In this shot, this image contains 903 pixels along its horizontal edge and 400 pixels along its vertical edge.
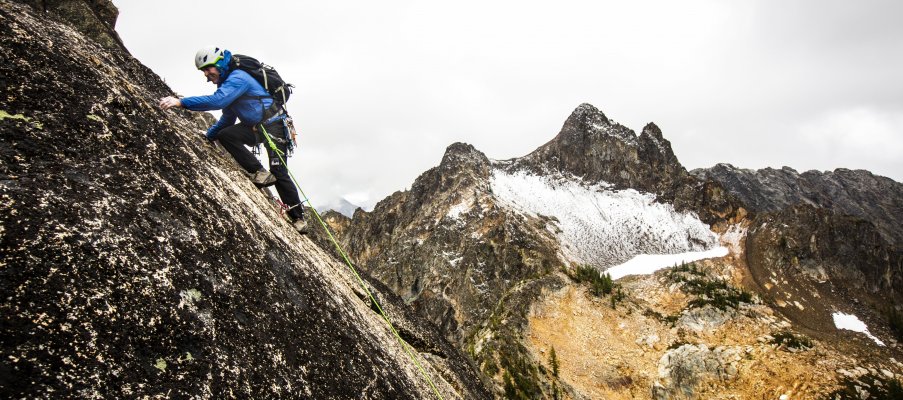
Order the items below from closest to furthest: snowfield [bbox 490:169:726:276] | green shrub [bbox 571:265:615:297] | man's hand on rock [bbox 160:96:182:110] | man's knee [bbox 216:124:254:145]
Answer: man's hand on rock [bbox 160:96:182:110] → man's knee [bbox 216:124:254:145] → green shrub [bbox 571:265:615:297] → snowfield [bbox 490:169:726:276]

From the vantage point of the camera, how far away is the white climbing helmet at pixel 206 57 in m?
8.36

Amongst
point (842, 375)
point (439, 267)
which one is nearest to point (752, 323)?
point (842, 375)

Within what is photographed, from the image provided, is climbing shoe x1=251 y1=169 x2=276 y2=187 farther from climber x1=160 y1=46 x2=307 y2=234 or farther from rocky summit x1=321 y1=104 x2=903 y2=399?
rocky summit x1=321 y1=104 x2=903 y2=399

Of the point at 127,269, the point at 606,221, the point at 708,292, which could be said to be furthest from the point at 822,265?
the point at 127,269

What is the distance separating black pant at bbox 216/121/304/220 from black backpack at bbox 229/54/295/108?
68 cm

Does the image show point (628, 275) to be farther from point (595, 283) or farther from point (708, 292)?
point (595, 283)

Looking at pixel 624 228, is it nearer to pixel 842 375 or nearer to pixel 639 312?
pixel 639 312

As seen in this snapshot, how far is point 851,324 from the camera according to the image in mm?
47469

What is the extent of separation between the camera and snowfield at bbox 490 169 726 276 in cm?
7300

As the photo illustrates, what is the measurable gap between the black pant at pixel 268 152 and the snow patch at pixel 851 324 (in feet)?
193

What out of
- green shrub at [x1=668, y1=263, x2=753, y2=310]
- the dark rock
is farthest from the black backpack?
the dark rock

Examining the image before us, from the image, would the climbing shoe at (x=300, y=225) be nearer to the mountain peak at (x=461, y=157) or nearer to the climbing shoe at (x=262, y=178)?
the climbing shoe at (x=262, y=178)

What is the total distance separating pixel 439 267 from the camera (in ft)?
219

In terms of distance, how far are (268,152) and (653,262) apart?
62.7m
